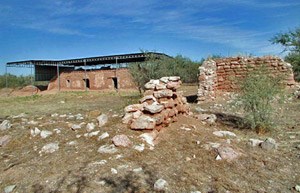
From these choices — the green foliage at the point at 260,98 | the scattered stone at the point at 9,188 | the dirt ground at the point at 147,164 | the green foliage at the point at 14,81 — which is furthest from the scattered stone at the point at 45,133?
the green foliage at the point at 14,81

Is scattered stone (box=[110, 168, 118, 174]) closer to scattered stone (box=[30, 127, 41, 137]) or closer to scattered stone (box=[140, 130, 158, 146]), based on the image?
scattered stone (box=[140, 130, 158, 146])

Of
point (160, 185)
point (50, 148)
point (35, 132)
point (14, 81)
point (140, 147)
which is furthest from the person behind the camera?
point (14, 81)

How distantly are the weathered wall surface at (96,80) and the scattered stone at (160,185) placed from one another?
24118mm

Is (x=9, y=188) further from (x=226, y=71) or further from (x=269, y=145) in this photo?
(x=226, y=71)

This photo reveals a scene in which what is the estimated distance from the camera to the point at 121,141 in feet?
13.5

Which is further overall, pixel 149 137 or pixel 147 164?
pixel 149 137

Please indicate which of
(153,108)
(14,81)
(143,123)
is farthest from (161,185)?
(14,81)

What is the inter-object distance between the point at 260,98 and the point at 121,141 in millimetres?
3156

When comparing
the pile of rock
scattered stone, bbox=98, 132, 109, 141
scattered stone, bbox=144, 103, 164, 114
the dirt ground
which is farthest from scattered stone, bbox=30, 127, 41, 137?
scattered stone, bbox=144, 103, 164, 114

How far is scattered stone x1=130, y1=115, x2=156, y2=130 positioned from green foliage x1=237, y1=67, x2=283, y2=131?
2261mm

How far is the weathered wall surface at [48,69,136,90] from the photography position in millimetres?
28938

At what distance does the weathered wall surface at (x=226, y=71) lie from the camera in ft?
36.8

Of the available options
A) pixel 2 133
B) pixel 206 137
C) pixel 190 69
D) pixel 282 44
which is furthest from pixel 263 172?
pixel 190 69

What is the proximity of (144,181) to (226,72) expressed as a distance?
9.84 m
